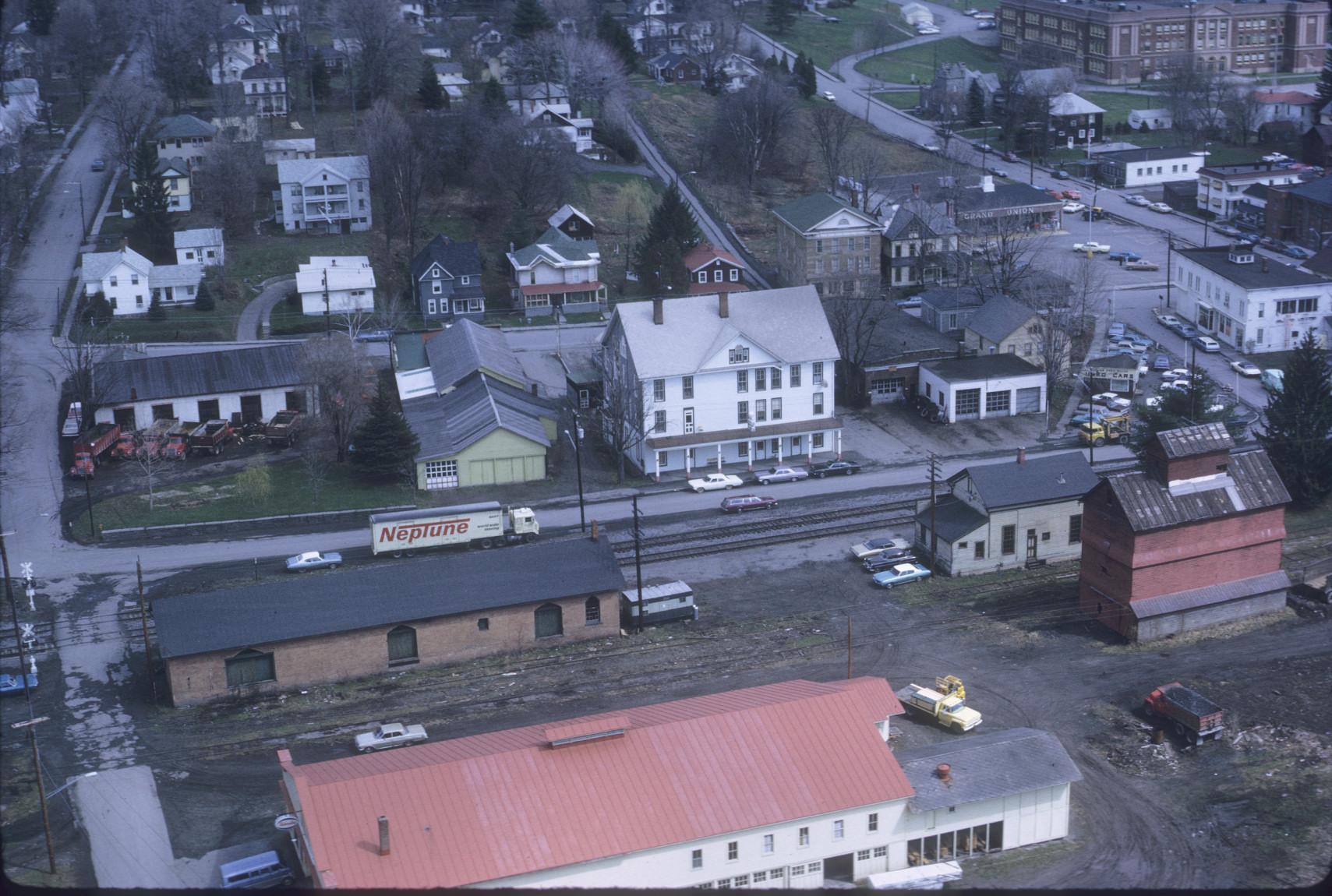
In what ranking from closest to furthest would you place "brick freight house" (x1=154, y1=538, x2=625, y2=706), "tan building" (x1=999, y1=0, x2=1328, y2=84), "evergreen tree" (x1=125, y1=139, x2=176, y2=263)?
"brick freight house" (x1=154, y1=538, x2=625, y2=706) < "evergreen tree" (x1=125, y1=139, x2=176, y2=263) < "tan building" (x1=999, y1=0, x2=1328, y2=84)

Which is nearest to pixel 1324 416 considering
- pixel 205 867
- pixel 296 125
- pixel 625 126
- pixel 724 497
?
pixel 724 497

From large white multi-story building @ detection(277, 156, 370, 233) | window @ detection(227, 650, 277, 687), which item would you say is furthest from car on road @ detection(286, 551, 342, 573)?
large white multi-story building @ detection(277, 156, 370, 233)

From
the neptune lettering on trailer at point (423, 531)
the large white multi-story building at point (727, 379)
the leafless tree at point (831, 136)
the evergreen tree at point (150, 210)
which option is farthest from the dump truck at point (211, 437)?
the leafless tree at point (831, 136)

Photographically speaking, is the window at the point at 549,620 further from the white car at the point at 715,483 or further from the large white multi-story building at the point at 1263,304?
the large white multi-story building at the point at 1263,304

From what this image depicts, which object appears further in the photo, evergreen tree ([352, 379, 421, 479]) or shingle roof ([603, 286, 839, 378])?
shingle roof ([603, 286, 839, 378])

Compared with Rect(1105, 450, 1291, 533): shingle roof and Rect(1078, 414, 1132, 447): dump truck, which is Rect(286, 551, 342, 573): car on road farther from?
Rect(1078, 414, 1132, 447): dump truck

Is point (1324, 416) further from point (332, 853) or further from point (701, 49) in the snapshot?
point (701, 49)

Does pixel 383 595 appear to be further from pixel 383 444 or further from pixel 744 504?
pixel 744 504

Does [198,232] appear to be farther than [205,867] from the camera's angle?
Yes
